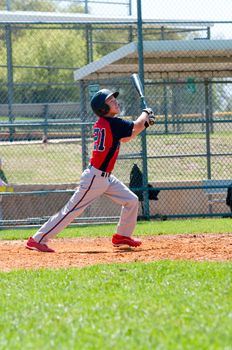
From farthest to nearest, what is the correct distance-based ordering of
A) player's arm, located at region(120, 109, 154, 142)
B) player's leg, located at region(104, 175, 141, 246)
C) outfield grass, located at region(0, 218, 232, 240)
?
outfield grass, located at region(0, 218, 232, 240) → player's leg, located at region(104, 175, 141, 246) → player's arm, located at region(120, 109, 154, 142)

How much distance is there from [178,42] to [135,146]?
3657 millimetres

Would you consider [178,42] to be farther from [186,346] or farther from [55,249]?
[186,346]

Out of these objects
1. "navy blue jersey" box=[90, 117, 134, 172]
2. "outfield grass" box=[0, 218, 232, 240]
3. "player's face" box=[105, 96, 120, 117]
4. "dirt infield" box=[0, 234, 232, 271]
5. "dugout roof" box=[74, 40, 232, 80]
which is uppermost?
"dugout roof" box=[74, 40, 232, 80]

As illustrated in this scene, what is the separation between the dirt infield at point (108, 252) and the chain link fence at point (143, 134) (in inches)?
109

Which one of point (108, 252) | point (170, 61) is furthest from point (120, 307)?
point (170, 61)

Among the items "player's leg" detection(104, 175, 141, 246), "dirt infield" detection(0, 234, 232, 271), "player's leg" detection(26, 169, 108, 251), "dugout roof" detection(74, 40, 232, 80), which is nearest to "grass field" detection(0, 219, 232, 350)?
"dirt infield" detection(0, 234, 232, 271)

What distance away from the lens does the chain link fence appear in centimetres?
1455

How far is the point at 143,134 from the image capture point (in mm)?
14172

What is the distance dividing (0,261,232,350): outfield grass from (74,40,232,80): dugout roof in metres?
6.87

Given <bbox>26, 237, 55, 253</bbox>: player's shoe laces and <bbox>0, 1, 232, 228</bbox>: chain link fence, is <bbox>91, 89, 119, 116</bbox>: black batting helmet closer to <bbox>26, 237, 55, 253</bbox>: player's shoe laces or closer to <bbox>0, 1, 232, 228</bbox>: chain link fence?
<bbox>26, 237, 55, 253</bbox>: player's shoe laces

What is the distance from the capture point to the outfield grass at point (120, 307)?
16.9 ft

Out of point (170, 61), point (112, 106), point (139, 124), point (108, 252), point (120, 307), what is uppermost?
point (170, 61)

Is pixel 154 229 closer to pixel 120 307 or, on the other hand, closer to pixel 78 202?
pixel 78 202

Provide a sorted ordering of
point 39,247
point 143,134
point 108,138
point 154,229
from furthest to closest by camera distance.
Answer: point 143,134 → point 154,229 → point 39,247 → point 108,138
